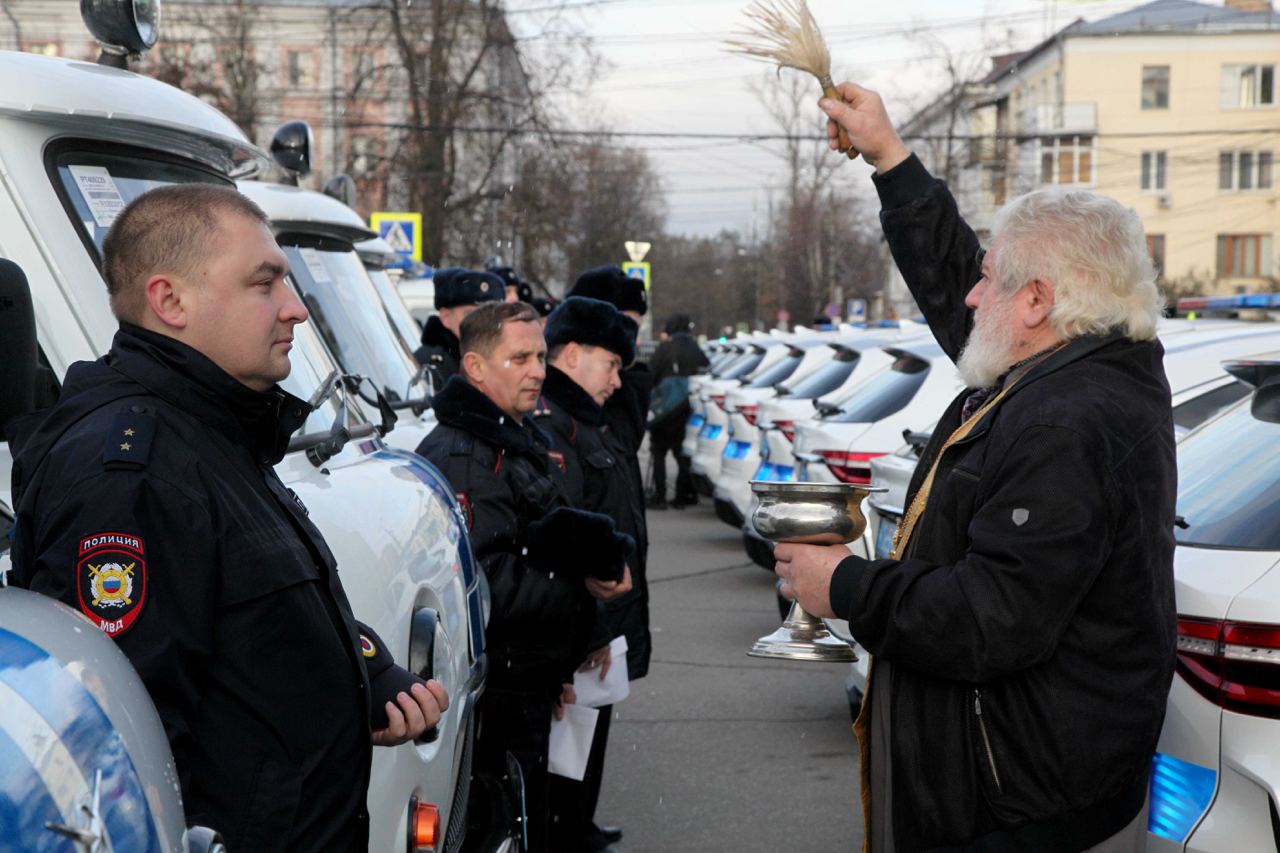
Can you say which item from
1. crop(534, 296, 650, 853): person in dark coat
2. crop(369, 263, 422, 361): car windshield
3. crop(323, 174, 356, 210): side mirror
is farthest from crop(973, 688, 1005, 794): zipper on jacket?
crop(323, 174, 356, 210): side mirror

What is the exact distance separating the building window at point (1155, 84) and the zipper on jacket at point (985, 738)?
218 ft

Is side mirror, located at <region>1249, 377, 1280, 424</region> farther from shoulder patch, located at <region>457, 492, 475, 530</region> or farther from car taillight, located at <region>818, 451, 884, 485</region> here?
car taillight, located at <region>818, 451, 884, 485</region>

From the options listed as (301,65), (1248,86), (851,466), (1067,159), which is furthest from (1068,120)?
(851,466)

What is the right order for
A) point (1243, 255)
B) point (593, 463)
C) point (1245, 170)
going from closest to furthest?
1. point (593, 463)
2. point (1243, 255)
3. point (1245, 170)

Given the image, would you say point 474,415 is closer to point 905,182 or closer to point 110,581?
point 905,182

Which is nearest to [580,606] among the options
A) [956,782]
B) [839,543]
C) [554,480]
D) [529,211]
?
[554,480]

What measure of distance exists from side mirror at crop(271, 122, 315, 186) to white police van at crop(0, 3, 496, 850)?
13.3 feet

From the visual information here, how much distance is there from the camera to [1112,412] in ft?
9.13

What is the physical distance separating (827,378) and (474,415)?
8588 mm

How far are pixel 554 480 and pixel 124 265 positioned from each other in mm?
2735

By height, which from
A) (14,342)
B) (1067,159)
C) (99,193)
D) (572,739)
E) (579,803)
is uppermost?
(1067,159)

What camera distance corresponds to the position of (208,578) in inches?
84.7

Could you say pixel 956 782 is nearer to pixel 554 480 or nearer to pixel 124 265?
pixel 124 265

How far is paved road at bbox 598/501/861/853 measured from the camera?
19.7ft
